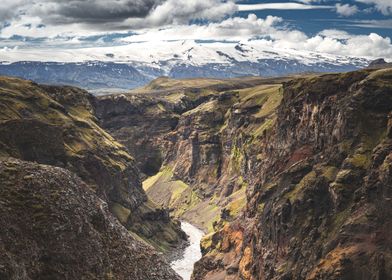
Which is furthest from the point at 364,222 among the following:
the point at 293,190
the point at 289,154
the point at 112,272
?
the point at 112,272

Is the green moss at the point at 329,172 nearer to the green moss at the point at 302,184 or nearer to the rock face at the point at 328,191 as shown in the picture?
the rock face at the point at 328,191

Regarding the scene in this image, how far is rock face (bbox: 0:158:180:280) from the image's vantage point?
27844 mm

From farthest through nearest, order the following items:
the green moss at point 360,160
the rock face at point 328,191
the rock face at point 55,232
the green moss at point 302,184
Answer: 1. the green moss at point 302,184
2. the green moss at point 360,160
3. the rock face at point 328,191
4. the rock face at point 55,232

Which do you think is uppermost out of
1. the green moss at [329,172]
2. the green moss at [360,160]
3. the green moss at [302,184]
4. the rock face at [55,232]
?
the rock face at [55,232]

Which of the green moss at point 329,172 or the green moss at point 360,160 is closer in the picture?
the green moss at point 360,160

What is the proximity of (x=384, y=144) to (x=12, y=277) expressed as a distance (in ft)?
424

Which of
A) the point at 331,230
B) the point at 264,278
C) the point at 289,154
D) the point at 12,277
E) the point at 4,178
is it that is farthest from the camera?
the point at 289,154

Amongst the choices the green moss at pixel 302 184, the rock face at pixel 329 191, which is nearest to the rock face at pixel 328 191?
the rock face at pixel 329 191

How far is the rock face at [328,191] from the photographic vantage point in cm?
13062

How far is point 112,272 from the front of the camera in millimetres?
32094

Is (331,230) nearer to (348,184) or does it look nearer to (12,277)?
(348,184)

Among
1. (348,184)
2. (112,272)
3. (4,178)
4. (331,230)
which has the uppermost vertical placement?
(4,178)

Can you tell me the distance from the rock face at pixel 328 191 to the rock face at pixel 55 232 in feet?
332

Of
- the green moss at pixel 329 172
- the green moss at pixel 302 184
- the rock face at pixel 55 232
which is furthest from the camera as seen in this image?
the green moss at pixel 302 184
